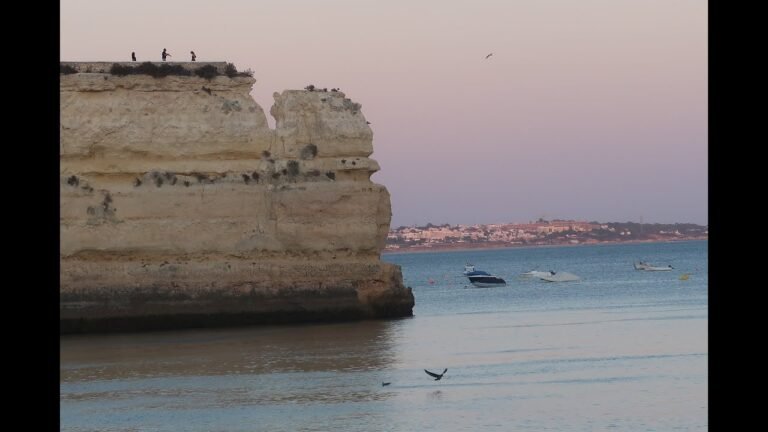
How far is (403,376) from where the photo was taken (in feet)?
61.3

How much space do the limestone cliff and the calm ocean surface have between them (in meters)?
0.95

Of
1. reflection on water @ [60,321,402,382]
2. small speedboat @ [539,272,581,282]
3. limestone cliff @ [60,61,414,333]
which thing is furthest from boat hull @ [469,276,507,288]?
reflection on water @ [60,321,402,382]

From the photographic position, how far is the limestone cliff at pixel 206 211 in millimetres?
27312

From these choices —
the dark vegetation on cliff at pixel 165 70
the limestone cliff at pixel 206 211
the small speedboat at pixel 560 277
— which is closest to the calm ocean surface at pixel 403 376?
the limestone cliff at pixel 206 211

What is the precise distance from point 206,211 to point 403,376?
419 inches

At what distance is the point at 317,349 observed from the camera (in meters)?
22.6

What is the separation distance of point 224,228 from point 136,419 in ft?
43.7

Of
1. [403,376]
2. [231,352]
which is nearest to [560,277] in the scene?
[231,352]

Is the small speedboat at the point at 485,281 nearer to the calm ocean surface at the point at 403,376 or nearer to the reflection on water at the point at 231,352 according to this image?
the calm ocean surface at the point at 403,376

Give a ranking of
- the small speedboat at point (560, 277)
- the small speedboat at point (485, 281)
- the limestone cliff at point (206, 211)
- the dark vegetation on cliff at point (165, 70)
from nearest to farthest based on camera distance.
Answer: the limestone cliff at point (206, 211), the dark vegetation on cliff at point (165, 70), the small speedboat at point (485, 281), the small speedboat at point (560, 277)

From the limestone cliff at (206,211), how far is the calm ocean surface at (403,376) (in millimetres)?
947

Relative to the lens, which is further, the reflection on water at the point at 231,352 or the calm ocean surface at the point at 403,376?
the reflection on water at the point at 231,352

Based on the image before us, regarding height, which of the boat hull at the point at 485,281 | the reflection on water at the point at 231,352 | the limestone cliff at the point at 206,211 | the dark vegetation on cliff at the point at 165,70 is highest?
the dark vegetation on cliff at the point at 165,70
